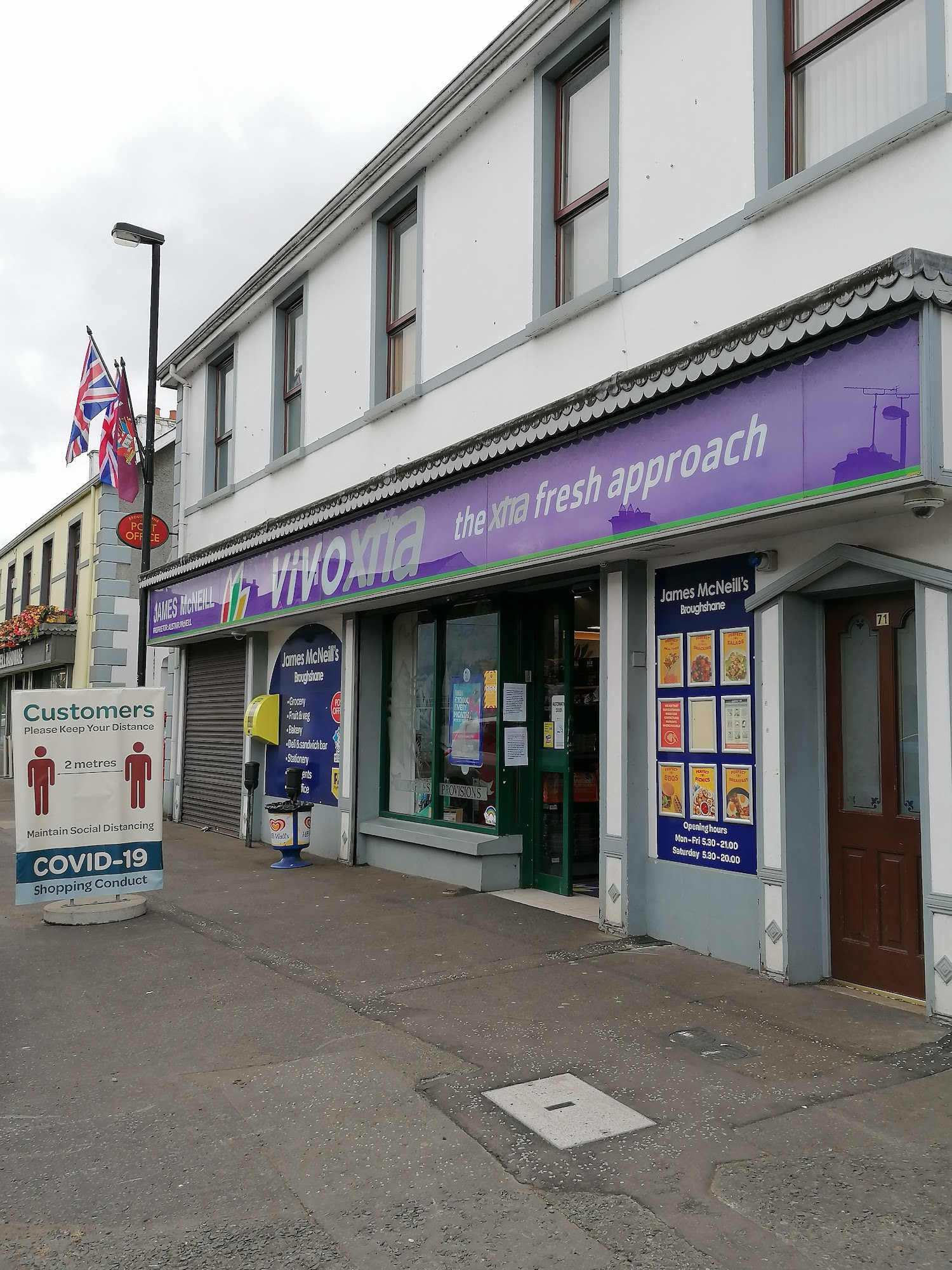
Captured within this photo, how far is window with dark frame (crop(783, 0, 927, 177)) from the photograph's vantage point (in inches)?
238

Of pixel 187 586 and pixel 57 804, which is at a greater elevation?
→ pixel 187 586

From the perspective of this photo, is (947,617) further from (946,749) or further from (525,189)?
(525,189)

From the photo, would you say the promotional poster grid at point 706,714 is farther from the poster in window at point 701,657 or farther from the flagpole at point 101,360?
the flagpole at point 101,360

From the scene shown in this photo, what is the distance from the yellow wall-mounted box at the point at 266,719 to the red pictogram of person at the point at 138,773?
4744 millimetres

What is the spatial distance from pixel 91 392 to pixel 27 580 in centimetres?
1395

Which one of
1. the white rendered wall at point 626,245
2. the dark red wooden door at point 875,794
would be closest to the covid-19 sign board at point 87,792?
the white rendered wall at point 626,245

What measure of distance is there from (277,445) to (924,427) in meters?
10.3

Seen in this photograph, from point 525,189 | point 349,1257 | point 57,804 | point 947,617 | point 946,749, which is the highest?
point 525,189

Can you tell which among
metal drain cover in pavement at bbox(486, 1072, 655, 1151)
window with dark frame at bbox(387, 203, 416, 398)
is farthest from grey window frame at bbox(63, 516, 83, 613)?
metal drain cover in pavement at bbox(486, 1072, 655, 1151)

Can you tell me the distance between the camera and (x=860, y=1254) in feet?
11.0

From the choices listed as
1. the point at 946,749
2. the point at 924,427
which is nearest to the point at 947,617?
the point at 946,749

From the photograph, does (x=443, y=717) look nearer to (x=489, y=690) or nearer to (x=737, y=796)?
(x=489, y=690)

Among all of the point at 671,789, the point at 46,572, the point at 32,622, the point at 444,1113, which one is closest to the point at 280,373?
the point at 671,789

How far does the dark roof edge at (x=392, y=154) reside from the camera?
8836mm
